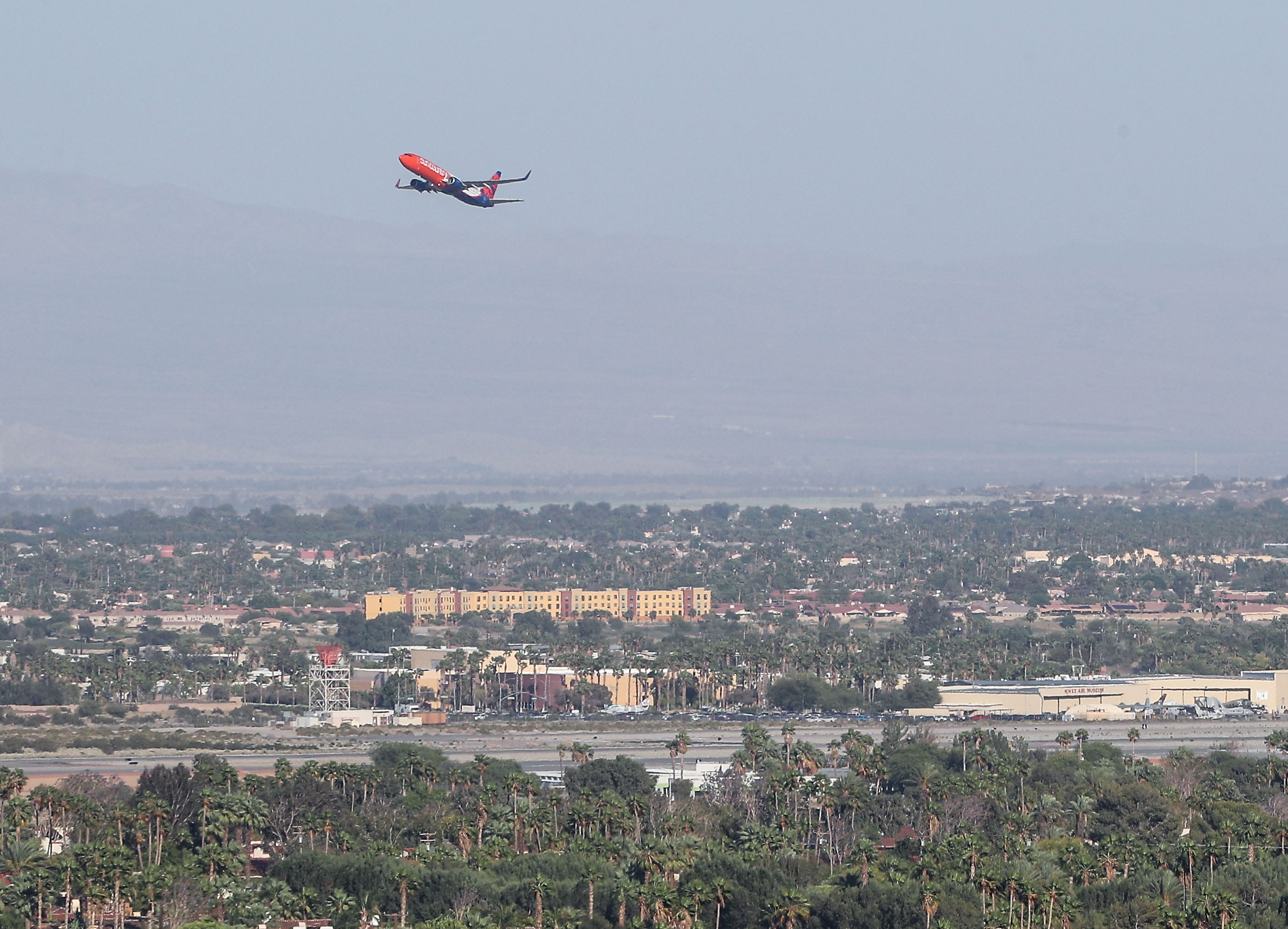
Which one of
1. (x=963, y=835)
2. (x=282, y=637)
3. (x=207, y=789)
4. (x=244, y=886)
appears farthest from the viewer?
(x=282, y=637)

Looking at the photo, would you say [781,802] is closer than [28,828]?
No

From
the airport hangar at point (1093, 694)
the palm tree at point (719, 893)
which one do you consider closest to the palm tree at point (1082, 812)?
the palm tree at point (719, 893)

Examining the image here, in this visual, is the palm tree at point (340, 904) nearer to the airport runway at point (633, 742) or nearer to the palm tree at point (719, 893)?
the palm tree at point (719, 893)

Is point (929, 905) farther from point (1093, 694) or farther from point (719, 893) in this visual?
point (1093, 694)

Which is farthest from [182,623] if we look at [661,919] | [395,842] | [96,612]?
[661,919]

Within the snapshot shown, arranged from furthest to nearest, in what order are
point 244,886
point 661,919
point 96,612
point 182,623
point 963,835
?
1. point 96,612
2. point 182,623
3. point 963,835
4. point 244,886
5. point 661,919

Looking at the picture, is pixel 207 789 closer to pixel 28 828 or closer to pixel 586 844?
pixel 28 828

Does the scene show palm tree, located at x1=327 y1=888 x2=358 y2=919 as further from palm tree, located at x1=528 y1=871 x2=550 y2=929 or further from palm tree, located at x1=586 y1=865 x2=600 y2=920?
palm tree, located at x1=586 y1=865 x2=600 y2=920
